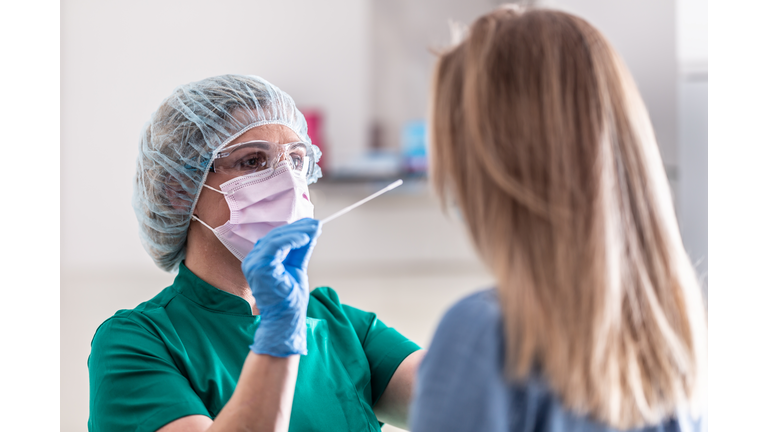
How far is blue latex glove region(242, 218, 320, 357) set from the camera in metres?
0.87

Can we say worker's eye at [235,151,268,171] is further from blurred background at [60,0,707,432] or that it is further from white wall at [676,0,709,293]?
white wall at [676,0,709,293]

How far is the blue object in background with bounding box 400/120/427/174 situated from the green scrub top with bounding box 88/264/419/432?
2371 millimetres

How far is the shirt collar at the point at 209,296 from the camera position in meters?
A: 1.12

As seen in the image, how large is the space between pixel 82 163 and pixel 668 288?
10.8 ft

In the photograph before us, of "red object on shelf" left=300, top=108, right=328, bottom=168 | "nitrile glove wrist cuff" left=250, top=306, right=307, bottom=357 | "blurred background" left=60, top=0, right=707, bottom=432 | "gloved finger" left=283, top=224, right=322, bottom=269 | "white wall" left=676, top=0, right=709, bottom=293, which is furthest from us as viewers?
"red object on shelf" left=300, top=108, right=328, bottom=168

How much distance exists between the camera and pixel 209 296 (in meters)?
1.12

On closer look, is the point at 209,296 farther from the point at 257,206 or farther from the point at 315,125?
the point at 315,125

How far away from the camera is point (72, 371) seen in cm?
264

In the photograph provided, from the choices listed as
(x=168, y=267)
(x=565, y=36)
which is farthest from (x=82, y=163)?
(x=565, y=36)

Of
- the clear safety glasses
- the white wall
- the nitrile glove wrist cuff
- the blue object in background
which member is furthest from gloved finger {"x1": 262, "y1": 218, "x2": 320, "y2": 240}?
the blue object in background

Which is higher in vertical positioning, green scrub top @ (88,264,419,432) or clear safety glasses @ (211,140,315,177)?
clear safety glasses @ (211,140,315,177)

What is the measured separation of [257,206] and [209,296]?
0.72ft

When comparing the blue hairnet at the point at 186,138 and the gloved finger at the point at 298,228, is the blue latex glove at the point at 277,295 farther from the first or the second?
the blue hairnet at the point at 186,138

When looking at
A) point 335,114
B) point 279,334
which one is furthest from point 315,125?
point 279,334
